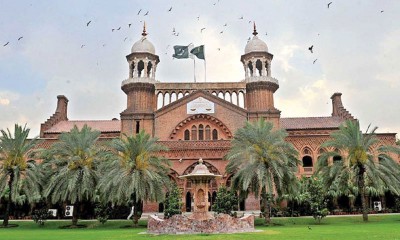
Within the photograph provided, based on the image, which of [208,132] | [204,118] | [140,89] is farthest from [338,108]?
[140,89]

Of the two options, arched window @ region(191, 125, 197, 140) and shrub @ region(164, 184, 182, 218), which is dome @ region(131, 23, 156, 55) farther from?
shrub @ region(164, 184, 182, 218)

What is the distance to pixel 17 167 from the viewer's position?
33969 millimetres

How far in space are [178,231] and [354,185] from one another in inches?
784

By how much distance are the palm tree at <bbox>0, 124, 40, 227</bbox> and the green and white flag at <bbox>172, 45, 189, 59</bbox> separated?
2095 cm

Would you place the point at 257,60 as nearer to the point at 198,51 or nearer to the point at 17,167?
the point at 198,51

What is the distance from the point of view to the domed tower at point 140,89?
156 feet

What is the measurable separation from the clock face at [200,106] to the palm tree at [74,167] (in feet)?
48.7

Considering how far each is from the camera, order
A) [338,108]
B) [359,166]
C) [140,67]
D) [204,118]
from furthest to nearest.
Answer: [338,108] → [140,67] → [204,118] → [359,166]

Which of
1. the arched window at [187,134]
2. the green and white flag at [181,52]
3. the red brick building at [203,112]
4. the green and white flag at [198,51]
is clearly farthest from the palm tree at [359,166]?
the green and white flag at [181,52]

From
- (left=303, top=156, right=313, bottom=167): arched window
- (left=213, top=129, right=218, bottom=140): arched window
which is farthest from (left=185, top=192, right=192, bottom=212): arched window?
(left=303, top=156, right=313, bottom=167): arched window

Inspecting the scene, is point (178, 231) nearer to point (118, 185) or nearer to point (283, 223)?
point (118, 185)

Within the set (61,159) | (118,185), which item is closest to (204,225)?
(118,185)

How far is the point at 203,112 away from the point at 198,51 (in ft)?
26.8

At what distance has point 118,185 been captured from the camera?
104ft
